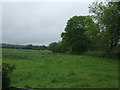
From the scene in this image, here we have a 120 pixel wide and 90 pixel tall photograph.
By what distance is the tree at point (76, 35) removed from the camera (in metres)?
40.2

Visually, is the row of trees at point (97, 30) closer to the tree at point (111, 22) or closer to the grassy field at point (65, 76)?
the tree at point (111, 22)

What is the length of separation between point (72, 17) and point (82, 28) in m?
4.30

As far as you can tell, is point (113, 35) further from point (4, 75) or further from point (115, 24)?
point (4, 75)

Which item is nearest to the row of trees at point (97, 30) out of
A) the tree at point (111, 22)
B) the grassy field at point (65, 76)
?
the tree at point (111, 22)

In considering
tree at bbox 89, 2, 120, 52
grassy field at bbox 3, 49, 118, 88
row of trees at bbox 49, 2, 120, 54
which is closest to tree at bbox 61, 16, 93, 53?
row of trees at bbox 49, 2, 120, 54

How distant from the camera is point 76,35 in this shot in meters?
41.4

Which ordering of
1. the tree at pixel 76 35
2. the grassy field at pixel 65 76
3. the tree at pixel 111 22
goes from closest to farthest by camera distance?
the grassy field at pixel 65 76
the tree at pixel 111 22
the tree at pixel 76 35

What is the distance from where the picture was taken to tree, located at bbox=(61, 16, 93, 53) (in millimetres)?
40219

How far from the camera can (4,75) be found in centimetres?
496

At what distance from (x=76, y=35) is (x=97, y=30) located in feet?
57.0

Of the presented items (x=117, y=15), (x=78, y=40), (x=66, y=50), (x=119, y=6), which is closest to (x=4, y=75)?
(x=119, y=6)

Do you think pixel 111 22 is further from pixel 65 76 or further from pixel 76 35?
pixel 76 35

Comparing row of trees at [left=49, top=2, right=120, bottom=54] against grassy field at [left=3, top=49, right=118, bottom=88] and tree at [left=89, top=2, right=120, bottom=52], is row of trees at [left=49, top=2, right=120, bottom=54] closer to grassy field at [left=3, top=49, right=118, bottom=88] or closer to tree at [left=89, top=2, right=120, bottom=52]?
tree at [left=89, top=2, right=120, bottom=52]

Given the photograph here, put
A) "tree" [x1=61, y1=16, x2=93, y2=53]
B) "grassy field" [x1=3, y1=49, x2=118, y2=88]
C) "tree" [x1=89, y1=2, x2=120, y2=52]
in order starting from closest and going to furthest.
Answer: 1. "grassy field" [x1=3, y1=49, x2=118, y2=88]
2. "tree" [x1=89, y1=2, x2=120, y2=52]
3. "tree" [x1=61, y1=16, x2=93, y2=53]
